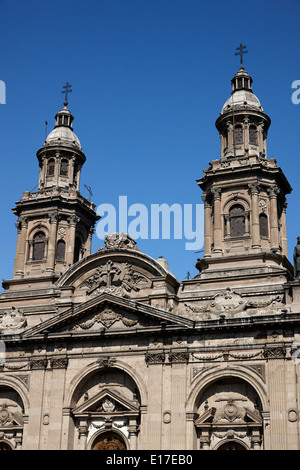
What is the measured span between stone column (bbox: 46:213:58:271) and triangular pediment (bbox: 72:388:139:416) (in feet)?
39.3

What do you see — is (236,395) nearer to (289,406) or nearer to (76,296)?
(289,406)

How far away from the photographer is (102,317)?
42.0m

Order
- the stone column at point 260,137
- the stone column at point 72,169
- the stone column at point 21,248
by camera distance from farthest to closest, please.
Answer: the stone column at point 72,169, the stone column at point 21,248, the stone column at point 260,137

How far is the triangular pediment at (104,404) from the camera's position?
40.1 m

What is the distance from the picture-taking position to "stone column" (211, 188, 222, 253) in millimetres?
44694

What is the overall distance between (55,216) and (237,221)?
550 inches

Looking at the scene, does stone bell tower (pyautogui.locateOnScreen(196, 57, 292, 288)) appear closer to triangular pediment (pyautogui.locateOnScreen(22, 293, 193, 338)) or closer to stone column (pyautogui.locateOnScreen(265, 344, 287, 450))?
triangular pediment (pyautogui.locateOnScreen(22, 293, 193, 338))

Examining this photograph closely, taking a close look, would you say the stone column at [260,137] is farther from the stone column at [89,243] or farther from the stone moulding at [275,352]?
the stone moulding at [275,352]

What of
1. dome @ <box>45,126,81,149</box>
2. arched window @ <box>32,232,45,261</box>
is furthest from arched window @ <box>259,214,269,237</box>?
dome @ <box>45,126,81,149</box>

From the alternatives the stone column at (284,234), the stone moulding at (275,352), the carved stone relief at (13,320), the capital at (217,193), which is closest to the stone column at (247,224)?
the capital at (217,193)

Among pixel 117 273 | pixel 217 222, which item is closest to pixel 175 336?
pixel 117 273
